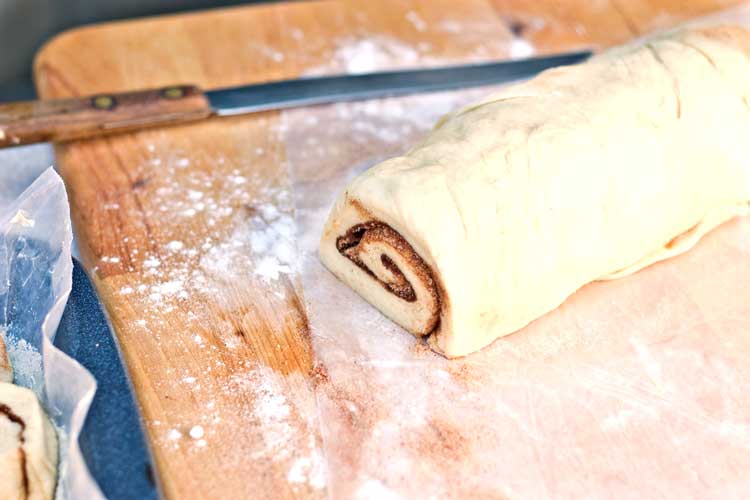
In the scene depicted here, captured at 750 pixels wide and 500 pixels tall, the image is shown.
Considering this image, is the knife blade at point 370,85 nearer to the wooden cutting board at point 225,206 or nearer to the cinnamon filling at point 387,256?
the wooden cutting board at point 225,206

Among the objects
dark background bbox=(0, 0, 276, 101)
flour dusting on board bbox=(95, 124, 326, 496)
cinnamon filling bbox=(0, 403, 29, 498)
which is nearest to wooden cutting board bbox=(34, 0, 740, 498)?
flour dusting on board bbox=(95, 124, 326, 496)

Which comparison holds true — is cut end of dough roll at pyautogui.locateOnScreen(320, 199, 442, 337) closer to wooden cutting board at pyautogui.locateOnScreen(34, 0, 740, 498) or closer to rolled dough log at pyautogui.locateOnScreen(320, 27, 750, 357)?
rolled dough log at pyautogui.locateOnScreen(320, 27, 750, 357)

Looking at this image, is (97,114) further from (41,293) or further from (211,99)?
(41,293)

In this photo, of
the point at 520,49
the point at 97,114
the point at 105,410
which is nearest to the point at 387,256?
the point at 105,410

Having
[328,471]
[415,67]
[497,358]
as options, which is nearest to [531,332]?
[497,358]

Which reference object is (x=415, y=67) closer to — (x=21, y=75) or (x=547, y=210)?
(x=547, y=210)

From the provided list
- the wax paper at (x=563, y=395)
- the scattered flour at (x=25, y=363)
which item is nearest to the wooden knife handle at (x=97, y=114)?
the wax paper at (x=563, y=395)
